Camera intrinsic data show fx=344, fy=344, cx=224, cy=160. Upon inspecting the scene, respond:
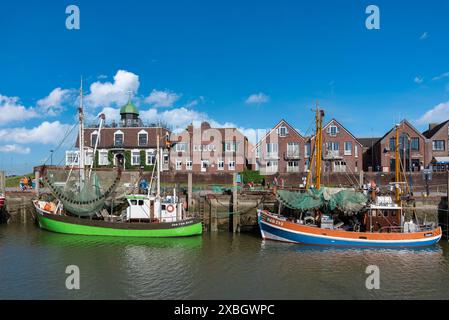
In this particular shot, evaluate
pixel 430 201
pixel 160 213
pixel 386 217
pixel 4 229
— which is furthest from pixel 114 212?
pixel 430 201

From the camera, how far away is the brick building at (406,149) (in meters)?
56.1

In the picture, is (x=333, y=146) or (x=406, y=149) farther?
(x=333, y=146)

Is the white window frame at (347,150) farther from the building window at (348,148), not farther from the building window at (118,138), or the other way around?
the building window at (118,138)

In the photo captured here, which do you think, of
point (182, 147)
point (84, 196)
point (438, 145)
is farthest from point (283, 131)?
point (84, 196)

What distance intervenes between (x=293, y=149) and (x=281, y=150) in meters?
2.02

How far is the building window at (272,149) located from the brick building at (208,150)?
508cm

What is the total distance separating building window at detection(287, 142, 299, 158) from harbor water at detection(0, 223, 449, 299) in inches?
1222

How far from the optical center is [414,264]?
73.9 feet

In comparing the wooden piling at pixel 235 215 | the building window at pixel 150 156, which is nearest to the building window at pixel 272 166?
the building window at pixel 150 156

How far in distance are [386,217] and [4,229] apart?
34.4m

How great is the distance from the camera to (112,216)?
31172mm

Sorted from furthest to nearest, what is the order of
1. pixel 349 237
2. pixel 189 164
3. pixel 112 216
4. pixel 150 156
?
pixel 189 164 → pixel 150 156 → pixel 112 216 → pixel 349 237

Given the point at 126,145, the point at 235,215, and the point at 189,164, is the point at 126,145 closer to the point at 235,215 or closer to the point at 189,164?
the point at 189,164
